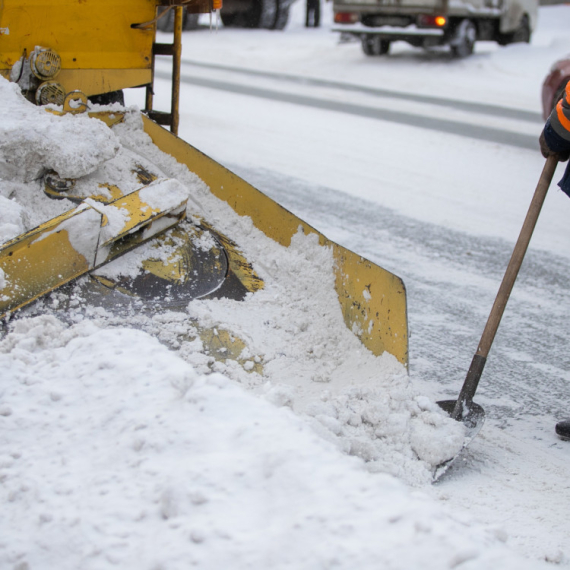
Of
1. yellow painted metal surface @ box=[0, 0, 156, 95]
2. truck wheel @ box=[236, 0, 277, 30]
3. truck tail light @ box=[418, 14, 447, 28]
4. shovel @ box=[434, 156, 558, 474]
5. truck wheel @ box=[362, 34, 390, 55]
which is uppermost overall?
truck wheel @ box=[236, 0, 277, 30]

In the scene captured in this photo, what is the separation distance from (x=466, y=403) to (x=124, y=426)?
131cm

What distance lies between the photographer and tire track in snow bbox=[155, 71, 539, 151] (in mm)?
7607

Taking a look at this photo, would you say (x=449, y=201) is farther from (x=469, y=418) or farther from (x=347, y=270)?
(x=469, y=418)

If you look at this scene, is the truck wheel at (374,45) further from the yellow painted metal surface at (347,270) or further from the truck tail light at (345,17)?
the yellow painted metal surface at (347,270)

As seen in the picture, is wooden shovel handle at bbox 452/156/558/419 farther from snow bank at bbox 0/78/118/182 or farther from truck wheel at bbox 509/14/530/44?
truck wheel at bbox 509/14/530/44

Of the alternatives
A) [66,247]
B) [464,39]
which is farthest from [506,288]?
[464,39]

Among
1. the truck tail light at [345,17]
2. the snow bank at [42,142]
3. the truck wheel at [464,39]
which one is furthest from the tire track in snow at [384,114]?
the snow bank at [42,142]

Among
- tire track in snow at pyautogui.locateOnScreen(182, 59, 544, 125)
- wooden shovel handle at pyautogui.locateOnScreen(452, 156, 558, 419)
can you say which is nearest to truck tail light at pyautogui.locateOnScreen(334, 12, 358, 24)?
tire track in snow at pyautogui.locateOnScreen(182, 59, 544, 125)

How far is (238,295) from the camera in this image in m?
2.62

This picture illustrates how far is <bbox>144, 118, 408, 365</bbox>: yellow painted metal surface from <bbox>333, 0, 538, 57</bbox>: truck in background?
9.43 metres

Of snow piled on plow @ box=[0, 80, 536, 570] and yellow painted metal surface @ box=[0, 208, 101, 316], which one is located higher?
yellow painted metal surface @ box=[0, 208, 101, 316]

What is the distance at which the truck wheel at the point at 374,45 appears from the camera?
13213 millimetres

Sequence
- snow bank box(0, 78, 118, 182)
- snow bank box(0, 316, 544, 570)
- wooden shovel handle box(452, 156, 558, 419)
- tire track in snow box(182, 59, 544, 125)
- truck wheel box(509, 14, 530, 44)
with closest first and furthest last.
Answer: snow bank box(0, 316, 544, 570), wooden shovel handle box(452, 156, 558, 419), snow bank box(0, 78, 118, 182), tire track in snow box(182, 59, 544, 125), truck wheel box(509, 14, 530, 44)

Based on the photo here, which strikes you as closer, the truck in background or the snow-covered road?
the snow-covered road
